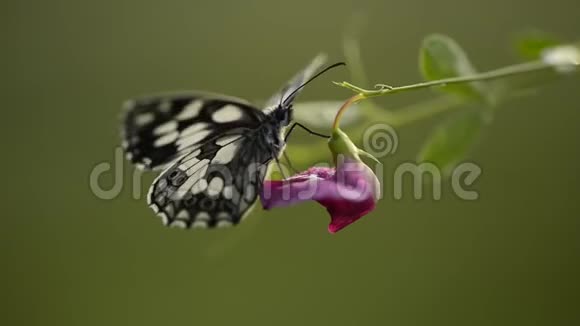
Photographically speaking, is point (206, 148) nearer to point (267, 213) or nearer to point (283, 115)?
point (283, 115)

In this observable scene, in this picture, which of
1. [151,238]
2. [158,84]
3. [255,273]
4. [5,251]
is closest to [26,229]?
[5,251]

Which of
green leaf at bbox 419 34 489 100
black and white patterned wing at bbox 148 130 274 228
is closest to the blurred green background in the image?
black and white patterned wing at bbox 148 130 274 228

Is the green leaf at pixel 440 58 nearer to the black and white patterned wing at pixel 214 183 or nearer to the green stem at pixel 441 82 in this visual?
the green stem at pixel 441 82

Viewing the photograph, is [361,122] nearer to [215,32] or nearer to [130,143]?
[130,143]

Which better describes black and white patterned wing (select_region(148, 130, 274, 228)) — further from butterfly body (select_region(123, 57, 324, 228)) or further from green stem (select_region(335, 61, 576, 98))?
green stem (select_region(335, 61, 576, 98))

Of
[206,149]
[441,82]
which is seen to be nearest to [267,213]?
[206,149]

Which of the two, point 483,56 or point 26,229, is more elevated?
point 483,56
